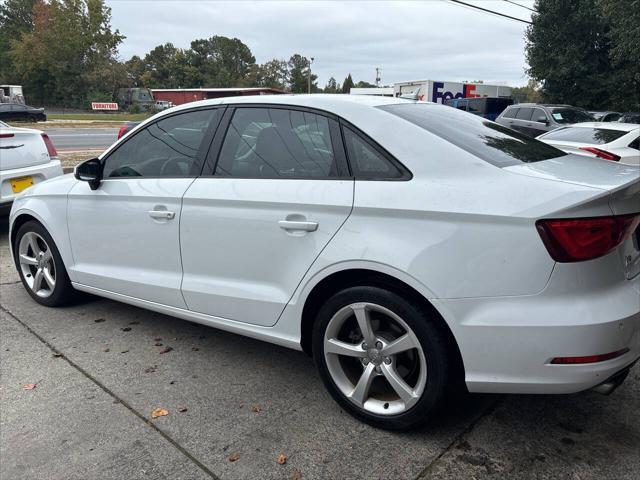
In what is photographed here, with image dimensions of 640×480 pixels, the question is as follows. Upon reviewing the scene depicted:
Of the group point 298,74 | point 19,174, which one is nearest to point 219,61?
point 298,74

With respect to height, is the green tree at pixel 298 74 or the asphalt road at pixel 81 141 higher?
the green tree at pixel 298 74

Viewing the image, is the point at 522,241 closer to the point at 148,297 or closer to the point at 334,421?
the point at 334,421

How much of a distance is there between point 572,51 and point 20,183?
81.1ft

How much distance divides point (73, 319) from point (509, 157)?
337 centimetres

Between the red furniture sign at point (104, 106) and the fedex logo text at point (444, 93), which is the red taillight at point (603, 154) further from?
the red furniture sign at point (104, 106)

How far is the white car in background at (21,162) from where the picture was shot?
5918 mm

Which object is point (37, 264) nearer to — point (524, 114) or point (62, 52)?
point (524, 114)

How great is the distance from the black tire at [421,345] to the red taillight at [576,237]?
0.60 metres

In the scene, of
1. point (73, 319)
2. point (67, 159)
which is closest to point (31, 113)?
point (67, 159)

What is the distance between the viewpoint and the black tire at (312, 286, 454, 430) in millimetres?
2340

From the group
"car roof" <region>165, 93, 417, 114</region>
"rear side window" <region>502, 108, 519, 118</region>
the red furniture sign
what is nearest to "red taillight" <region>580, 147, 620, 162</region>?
"car roof" <region>165, 93, 417, 114</region>

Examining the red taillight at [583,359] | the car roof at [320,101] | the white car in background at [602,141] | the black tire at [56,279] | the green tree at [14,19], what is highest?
the green tree at [14,19]

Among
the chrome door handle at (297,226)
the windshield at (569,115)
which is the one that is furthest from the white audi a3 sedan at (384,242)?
the windshield at (569,115)

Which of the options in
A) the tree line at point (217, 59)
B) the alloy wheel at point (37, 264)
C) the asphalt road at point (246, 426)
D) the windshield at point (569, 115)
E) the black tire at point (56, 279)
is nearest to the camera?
the asphalt road at point (246, 426)
